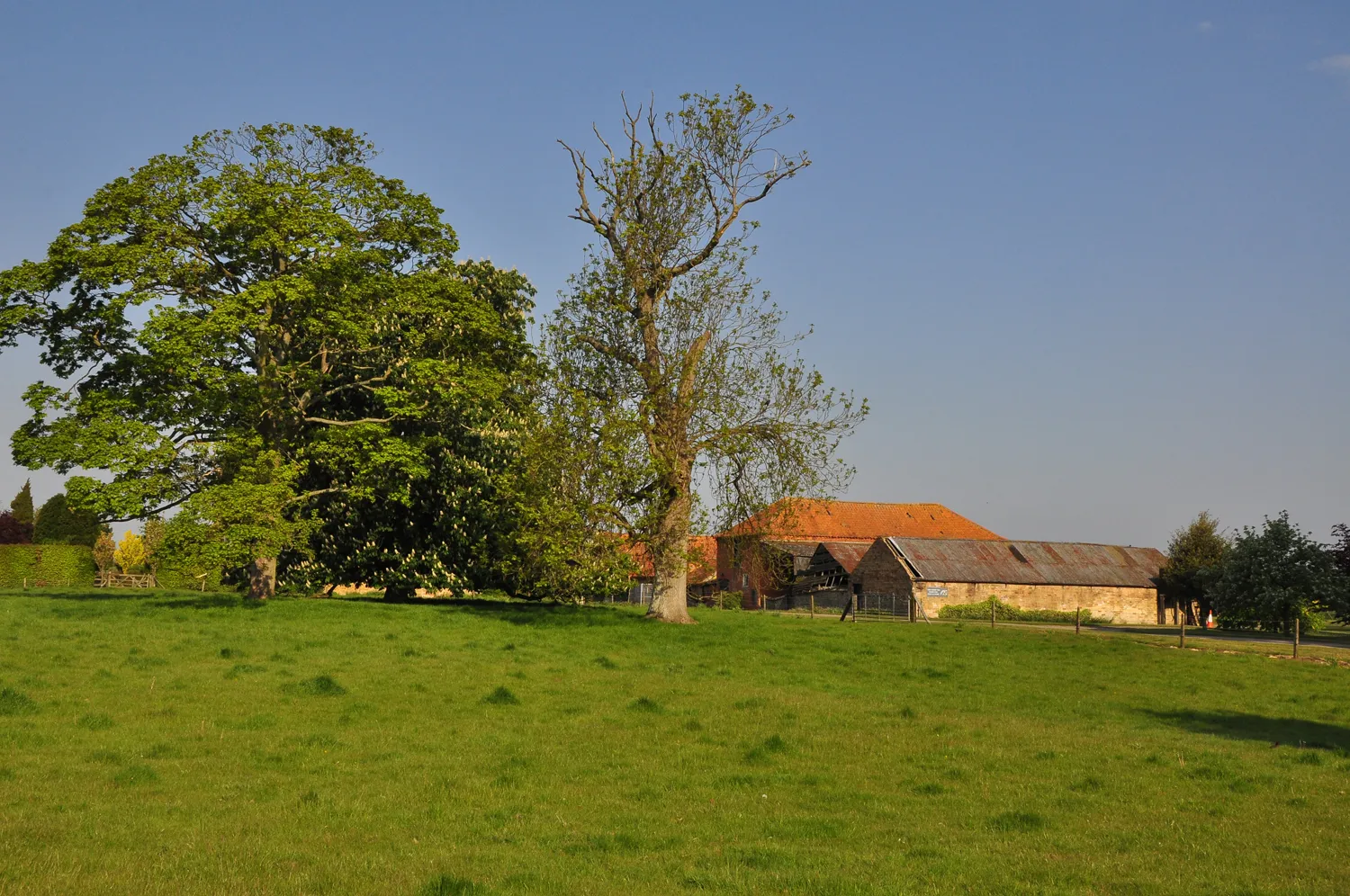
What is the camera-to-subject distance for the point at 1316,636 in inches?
2039

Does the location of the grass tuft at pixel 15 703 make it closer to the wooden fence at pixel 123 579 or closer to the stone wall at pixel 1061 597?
the wooden fence at pixel 123 579

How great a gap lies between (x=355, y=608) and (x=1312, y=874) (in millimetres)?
32044

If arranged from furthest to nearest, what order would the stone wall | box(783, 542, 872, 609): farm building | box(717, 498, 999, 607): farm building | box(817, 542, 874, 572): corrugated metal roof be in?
box(717, 498, 999, 607): farm building, box(817, 542, 874, 572): corrugated metal roof, box(783, 542, 872, 609): farm building, the stone wall

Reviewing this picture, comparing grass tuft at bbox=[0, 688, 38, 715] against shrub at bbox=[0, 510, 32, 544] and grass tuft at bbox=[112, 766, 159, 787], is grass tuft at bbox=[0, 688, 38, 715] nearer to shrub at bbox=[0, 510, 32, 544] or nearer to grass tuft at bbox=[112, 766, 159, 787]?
grass tuft at bbox=[112, 766, 159, 787]

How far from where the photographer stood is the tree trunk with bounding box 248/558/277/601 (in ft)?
126

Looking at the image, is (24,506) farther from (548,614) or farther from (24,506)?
(548,614)

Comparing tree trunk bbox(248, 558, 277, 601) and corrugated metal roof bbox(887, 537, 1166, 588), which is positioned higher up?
corrugated metal roof bbox(887, 537, 1166, 588)

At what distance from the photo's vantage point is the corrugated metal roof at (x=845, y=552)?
76.6 m

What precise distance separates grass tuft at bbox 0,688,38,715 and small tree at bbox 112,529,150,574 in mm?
66389

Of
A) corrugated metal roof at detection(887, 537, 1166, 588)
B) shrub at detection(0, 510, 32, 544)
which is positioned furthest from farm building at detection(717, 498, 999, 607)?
shrub at detection(0, 510, 32, 544)

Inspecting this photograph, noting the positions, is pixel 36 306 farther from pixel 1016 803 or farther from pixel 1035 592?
pixel 1035 592

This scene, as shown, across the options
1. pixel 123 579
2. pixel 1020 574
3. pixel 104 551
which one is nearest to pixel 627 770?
pixel 1020 574

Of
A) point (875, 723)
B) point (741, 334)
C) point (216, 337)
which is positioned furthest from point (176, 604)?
point (875, 723)

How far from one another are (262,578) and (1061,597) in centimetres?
5105
